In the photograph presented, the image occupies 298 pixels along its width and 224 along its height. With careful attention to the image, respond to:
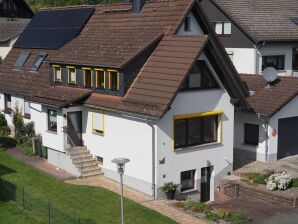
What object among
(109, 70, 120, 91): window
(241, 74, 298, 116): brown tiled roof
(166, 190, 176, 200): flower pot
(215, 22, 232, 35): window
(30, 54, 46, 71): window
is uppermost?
(215, 22, 232, 35): window

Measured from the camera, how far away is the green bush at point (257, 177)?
2555 centimetres

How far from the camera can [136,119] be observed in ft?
80.1

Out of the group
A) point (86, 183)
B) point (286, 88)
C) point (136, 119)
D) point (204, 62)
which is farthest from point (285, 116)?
point (86, 183)

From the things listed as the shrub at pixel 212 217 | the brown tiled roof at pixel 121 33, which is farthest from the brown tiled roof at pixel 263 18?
the shrub at pixel 212 217

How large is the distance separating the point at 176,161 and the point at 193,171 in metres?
1.51

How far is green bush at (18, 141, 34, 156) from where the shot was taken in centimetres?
3054

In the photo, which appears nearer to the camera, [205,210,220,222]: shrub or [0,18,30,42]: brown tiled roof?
[205,210,220,222]: shrub

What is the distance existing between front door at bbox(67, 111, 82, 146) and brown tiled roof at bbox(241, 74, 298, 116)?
9516 millimetres

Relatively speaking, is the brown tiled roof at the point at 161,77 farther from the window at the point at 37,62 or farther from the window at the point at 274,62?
the window at the point at 274,62

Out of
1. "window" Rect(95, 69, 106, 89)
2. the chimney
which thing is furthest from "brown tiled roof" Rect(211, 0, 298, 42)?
"window" Rect(95, 69, 106, 89)

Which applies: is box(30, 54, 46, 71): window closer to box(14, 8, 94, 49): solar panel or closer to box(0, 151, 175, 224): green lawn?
box(14, 8, 94, 49): solar panel

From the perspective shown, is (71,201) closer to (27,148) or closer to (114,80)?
(114,80)

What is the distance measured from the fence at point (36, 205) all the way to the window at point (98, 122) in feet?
17.1

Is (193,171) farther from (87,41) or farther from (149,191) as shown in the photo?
(87,41)
